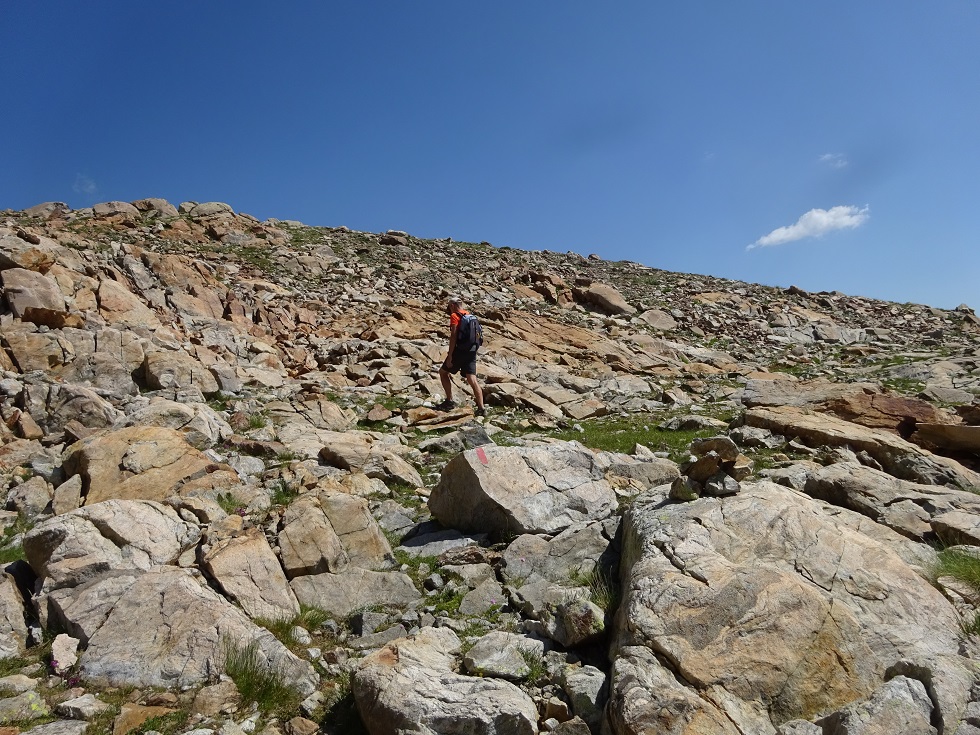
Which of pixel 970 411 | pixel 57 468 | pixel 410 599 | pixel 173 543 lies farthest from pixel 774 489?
pixel 57 468

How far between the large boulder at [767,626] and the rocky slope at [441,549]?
0.02 metres

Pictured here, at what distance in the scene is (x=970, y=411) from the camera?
468 inches

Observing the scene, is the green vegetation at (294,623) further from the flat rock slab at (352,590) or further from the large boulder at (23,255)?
the large boulder at (23,255)

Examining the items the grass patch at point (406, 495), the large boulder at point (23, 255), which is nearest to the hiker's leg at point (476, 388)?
the grass patch at point (406, 495)

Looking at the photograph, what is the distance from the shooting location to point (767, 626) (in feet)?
14.6

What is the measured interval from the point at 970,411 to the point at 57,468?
1766 cm

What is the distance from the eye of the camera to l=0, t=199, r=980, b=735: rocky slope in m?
4.18

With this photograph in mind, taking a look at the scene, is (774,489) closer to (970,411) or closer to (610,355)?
(970,411)

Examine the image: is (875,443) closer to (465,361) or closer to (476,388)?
(476,388)

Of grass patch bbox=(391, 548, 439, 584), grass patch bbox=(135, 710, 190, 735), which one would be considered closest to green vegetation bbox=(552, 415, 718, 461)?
grass patch bbox=(391, 548, 439, 584)

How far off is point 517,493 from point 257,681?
4000mm

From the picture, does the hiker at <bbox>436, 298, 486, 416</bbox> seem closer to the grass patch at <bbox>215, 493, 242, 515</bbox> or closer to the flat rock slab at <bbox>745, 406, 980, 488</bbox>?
the flat rock slab at <bbox>745, 406, 980, 488</bbox>

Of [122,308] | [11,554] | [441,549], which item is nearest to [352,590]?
[441,549]

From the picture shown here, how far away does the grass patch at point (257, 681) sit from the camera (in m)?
4.47
